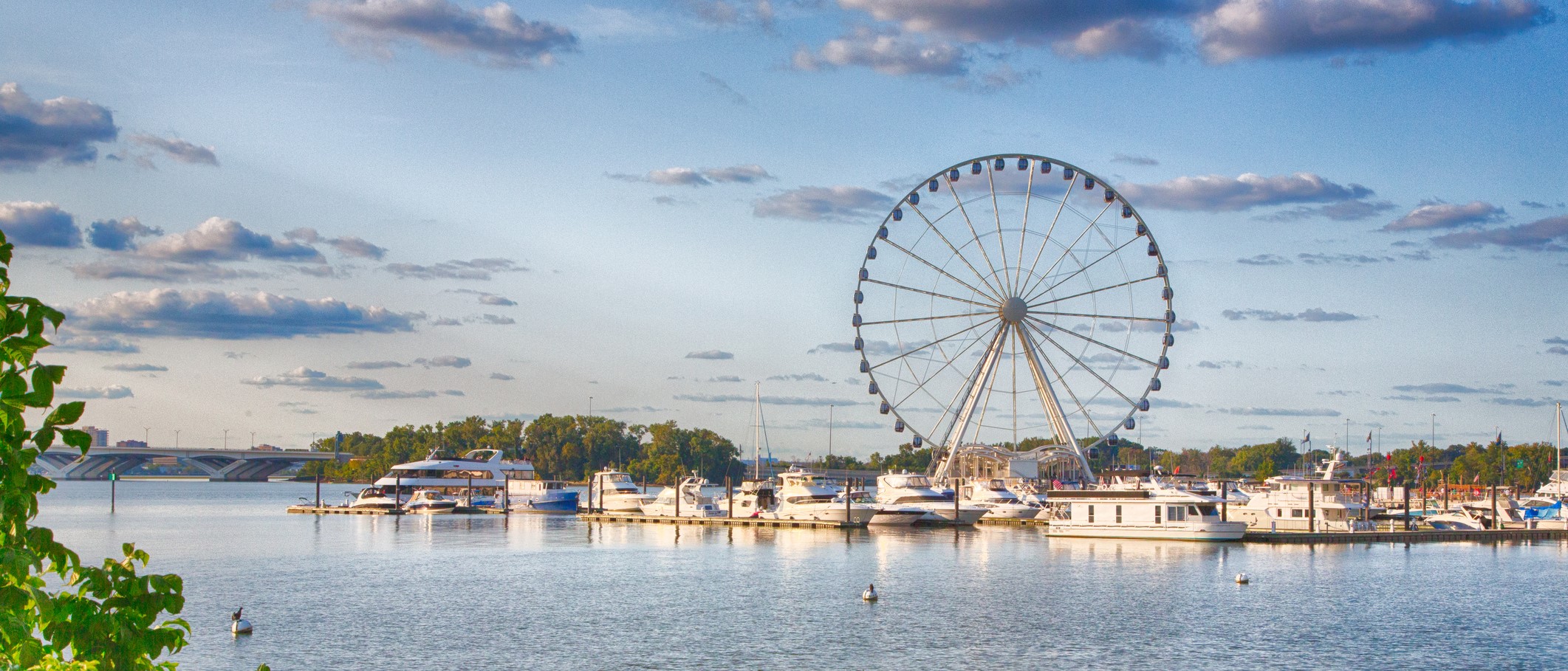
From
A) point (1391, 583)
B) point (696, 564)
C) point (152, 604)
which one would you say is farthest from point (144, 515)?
point (152, 604)

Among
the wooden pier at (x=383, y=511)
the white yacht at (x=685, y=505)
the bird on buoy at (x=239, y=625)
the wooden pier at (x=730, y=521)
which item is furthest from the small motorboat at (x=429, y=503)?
the bird on buoy at (x=239, y=625)

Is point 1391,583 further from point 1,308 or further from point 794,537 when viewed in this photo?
point 1,308

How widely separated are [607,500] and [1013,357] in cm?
5244

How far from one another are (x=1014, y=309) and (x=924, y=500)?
25.1 meters

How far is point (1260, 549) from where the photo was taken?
92.1 meters

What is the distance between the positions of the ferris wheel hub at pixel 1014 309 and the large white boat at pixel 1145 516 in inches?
548

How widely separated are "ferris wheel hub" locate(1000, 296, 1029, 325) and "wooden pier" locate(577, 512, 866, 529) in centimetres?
2442

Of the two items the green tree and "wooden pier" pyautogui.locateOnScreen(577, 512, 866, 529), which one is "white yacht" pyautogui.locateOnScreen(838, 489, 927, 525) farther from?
the green tree

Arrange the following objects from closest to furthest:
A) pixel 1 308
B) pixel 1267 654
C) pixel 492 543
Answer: pixel 1 308 < pixel 1267 654 < pixel 492 543

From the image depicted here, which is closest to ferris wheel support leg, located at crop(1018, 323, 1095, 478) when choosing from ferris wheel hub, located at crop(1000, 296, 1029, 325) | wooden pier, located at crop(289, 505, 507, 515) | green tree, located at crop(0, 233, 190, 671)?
ferris wheel hub, located at crop(1000, 296, 1029, 325)

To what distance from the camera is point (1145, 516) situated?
100062 mm

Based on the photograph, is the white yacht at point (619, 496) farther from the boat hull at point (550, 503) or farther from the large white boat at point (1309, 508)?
the large white boat at point (1309, 508)

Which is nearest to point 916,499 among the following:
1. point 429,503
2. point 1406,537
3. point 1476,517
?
point 1406,537

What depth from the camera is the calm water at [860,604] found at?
1858 inches
